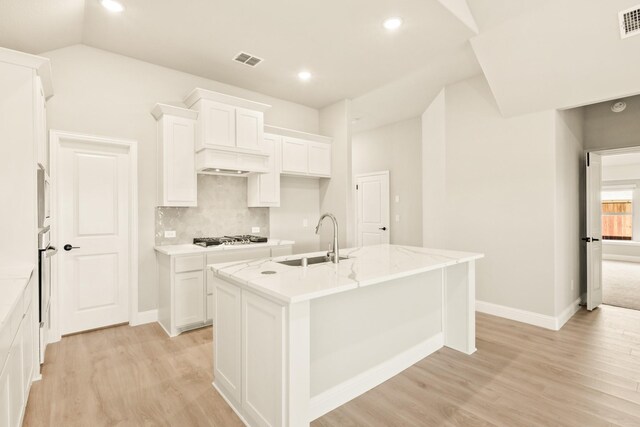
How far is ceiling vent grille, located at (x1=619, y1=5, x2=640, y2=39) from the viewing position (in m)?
2.58

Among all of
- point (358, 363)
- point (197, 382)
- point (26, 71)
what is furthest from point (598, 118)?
point (26, 71)

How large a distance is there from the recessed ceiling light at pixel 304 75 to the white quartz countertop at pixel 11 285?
3356 millimetres

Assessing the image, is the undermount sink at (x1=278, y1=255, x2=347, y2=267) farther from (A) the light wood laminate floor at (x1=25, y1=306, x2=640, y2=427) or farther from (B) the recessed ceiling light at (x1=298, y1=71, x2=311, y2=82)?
(B) the recessed ceiling light at (x1=298, y1=71, x2=311, y2=82)

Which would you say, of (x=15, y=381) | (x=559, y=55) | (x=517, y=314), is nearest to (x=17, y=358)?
(x=15, y=381)

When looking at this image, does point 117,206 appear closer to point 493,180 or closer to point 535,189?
point 493,180

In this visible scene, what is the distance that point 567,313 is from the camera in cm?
387

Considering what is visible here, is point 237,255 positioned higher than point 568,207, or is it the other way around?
point 568,207

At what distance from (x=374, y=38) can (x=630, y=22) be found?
2.11 m

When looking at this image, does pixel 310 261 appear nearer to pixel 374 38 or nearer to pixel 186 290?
pixel 186 290

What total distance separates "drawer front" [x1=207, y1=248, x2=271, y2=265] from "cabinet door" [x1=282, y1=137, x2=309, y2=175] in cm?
128

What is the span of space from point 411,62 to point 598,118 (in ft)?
9.20

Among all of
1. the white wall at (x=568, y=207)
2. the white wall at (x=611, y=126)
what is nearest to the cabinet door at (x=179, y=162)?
the white wall at (x=568, y=207)

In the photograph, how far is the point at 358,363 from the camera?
2326 mm

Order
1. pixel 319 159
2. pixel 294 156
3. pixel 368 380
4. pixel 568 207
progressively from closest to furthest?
pixel 368 380
pixel 568 207
pixel 294 156
pixel 319 159
